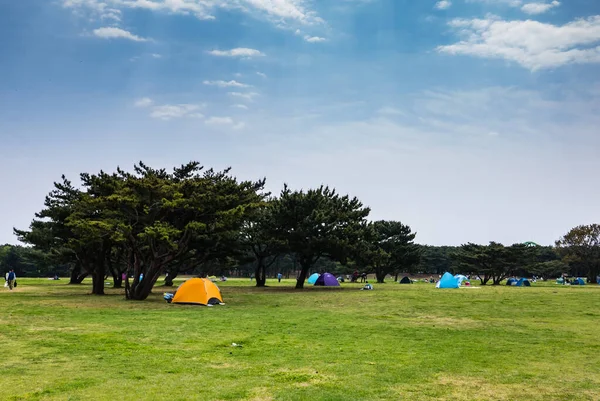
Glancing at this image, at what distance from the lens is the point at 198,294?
27.5 m

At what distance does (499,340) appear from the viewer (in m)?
15.2

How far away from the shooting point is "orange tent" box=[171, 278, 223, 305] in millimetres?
27375

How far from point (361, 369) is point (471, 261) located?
66.8 metres

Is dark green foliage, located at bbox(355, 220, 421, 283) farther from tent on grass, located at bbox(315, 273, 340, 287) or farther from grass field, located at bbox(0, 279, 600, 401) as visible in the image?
grass field, located at bbox(0, 279, 600, 401)

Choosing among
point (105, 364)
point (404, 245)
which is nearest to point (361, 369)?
point (105, 364)

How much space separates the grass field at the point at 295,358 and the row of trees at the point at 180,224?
10.2 m

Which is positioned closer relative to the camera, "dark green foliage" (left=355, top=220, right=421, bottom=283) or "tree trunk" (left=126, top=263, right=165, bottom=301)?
"tree trunk" (left=126, top=263, right=165, bottom=301)

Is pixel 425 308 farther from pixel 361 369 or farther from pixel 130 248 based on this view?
pixel 130 248

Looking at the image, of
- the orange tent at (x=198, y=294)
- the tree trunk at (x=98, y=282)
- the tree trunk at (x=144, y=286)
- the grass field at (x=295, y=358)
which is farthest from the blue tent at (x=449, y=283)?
the tree trunk at (x=98, y=282)

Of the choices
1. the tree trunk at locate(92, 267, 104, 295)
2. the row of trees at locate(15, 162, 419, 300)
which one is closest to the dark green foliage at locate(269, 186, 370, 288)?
the row of trees at locate(15, 162, 419, 300)

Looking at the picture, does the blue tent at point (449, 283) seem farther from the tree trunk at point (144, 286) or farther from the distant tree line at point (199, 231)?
the tree trunk at point (144, 286)

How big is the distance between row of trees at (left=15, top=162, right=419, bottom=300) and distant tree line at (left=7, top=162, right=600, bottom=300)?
0.08 meters

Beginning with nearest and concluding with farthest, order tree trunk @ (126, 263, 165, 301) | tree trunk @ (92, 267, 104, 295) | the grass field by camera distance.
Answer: the grass field
tree trunk @ (126, 263, 165, 301)
tree trunk @ (92, 267, 104, 295)

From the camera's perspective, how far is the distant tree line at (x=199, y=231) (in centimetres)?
3045
